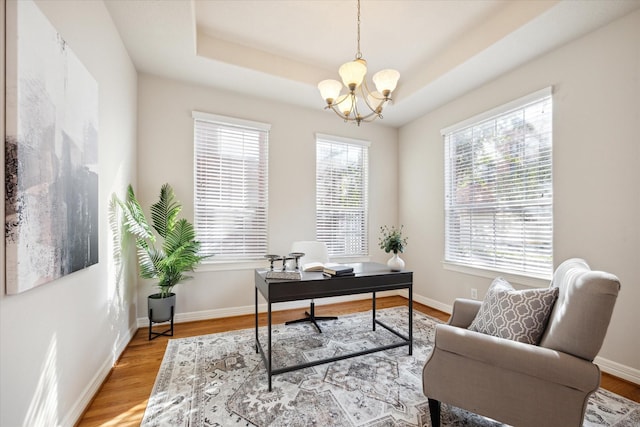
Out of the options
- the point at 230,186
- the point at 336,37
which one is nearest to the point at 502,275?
the point at 336,37

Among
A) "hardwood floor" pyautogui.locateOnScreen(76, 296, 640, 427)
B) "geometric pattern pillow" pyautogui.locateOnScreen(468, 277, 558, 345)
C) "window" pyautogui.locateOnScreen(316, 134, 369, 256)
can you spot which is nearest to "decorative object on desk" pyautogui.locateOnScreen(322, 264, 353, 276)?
"geometric pattern pillow" pyautogui.locateOnScreen(468, 277, 558, 345)

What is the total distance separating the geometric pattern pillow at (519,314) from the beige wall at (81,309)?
7.40 feet

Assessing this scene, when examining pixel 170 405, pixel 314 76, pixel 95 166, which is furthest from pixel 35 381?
pixel 314 76

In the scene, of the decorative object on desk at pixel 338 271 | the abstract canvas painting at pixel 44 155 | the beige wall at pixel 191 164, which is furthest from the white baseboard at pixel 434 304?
the abstract canvas painting at pixel 44 155

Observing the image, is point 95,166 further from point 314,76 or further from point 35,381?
point 314,76

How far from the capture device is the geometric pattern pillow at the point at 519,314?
4.67 feet

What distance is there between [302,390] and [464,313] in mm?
1247

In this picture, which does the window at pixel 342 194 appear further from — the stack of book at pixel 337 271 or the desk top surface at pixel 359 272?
→ the stack of book at pixel 337 271

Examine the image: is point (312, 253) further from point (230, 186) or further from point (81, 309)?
point (81, 309)

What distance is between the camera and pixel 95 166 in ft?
6.19

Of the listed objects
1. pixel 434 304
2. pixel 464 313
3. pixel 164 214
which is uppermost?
pixel 164 214

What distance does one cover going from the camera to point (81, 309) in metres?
1.73

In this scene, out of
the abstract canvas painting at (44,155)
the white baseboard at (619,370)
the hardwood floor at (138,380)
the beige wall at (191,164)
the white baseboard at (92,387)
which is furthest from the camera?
the beige wall at (191,164)

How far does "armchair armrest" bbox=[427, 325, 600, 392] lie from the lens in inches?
46.8
